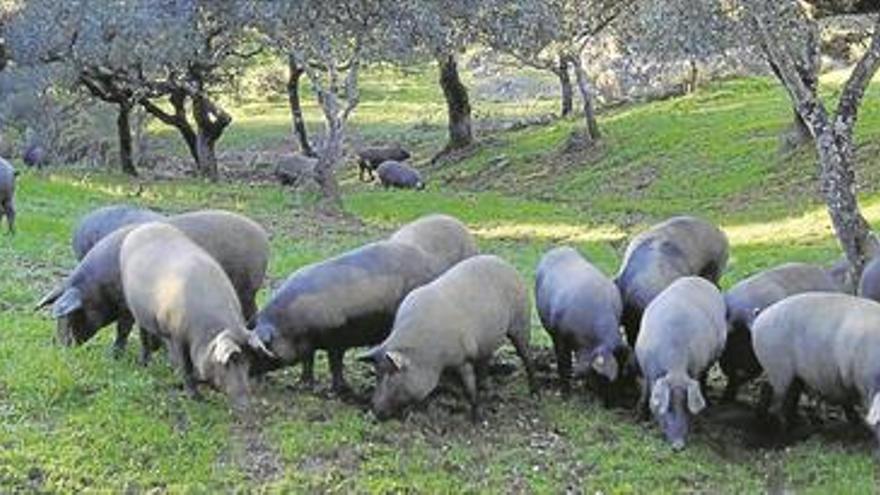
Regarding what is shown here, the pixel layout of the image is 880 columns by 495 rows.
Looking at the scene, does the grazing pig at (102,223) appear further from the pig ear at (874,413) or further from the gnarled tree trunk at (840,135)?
the pig ear at (874,413)

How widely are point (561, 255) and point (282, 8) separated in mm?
19275

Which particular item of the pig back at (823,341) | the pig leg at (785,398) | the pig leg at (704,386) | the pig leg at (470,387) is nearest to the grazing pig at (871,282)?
the pig leg at (704,386)

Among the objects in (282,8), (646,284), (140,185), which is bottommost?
(140,185)

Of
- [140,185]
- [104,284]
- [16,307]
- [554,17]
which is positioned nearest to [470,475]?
[104,284]

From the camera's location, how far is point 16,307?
1780 centimetres

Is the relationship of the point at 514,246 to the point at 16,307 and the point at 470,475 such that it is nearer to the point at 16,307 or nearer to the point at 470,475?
the point at 16,307

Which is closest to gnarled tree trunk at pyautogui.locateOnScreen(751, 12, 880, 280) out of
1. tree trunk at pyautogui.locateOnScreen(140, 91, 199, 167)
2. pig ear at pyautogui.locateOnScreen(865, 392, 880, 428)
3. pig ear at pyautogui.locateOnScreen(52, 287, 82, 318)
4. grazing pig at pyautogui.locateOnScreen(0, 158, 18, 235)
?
pig ear at pyautogui.locateOnScreen(865, 392, 880, 428)

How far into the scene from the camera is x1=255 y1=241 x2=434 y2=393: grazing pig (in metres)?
14.1

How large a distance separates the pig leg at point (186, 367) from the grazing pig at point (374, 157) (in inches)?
1394

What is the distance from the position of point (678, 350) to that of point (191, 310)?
478cm

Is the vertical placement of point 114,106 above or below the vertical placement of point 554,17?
below

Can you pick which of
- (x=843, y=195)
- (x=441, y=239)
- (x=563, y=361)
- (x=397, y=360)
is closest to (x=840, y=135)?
(x=843, y=195)

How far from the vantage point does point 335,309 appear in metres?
14.2

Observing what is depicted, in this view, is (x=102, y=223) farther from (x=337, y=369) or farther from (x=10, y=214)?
(x=10, y=214)
